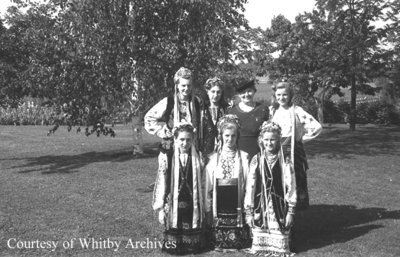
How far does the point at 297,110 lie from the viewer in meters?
5.92

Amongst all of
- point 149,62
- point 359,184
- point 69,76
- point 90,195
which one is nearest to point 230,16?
point 149,62

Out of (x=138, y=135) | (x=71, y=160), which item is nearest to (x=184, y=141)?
(x=138, y=135)

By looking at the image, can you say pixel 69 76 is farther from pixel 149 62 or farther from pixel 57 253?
pixel 57 253

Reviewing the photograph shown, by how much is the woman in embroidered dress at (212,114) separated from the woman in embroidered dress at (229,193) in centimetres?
57

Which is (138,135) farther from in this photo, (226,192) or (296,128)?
(226,192)

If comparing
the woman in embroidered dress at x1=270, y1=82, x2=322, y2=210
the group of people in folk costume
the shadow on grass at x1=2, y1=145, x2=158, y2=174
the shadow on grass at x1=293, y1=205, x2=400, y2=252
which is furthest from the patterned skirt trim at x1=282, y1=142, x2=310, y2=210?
the shadow on grass at x1=2, y1=145, x2=158, y2=174

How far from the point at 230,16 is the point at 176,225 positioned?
7.58 metres

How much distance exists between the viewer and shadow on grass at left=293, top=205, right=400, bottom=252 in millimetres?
5896

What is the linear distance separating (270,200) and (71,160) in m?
8.28

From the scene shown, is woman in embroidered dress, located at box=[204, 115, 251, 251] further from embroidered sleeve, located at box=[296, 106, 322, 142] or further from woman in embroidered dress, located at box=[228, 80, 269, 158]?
embroidered sleeve, located at box=[296, 106, 322, 142]

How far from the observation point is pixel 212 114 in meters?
6.02

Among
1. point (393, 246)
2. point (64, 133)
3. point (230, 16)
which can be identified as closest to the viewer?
point (393, 246)

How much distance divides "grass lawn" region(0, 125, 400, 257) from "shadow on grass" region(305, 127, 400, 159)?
0.06 metres

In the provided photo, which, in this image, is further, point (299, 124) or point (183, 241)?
point (299, 124)
